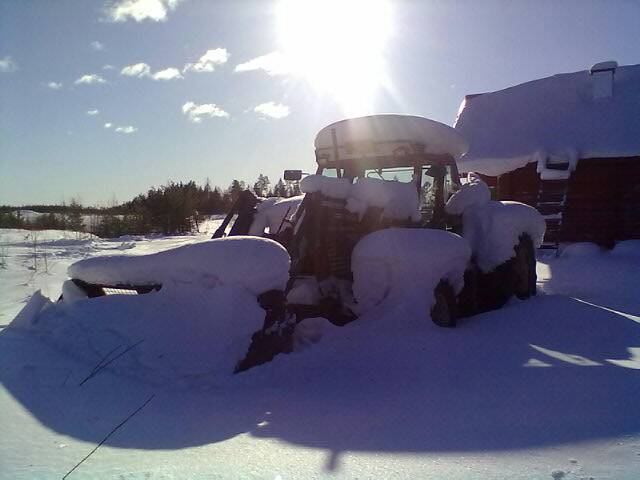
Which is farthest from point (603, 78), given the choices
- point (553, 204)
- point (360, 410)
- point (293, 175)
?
point (360, 410)

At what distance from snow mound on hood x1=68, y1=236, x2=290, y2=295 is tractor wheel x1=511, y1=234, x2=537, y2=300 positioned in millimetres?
3593

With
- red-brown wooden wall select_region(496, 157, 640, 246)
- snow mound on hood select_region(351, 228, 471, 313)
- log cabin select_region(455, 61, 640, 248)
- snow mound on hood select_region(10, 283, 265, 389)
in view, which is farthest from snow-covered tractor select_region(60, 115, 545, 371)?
red-brown wooden wall select_region(496, 157, 640, 246)

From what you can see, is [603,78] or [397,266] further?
[603,78]

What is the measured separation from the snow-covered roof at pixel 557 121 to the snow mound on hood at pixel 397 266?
9944mm

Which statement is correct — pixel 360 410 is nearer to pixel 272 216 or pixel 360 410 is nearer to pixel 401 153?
pixel 272 216

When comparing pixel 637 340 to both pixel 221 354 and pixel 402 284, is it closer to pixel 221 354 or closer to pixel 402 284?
pixel 402 284

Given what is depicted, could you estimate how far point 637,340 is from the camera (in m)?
4.52

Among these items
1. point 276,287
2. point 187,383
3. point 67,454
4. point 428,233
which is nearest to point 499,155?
point 428,233

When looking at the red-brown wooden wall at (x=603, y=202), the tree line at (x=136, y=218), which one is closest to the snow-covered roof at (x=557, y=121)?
the red-brown wooden wall at (x=603, y=202)

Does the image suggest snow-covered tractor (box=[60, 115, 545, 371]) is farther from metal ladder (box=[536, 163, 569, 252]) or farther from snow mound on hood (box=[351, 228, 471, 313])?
metal ladder (box=[536, 163, 569, 252])

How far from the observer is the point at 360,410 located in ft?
9.51

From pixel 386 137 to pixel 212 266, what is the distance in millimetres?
3043

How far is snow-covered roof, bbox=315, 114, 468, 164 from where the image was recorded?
5.89 meters

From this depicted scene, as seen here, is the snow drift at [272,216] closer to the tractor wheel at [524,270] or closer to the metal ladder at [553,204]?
the tractor wheel at [524,270]
